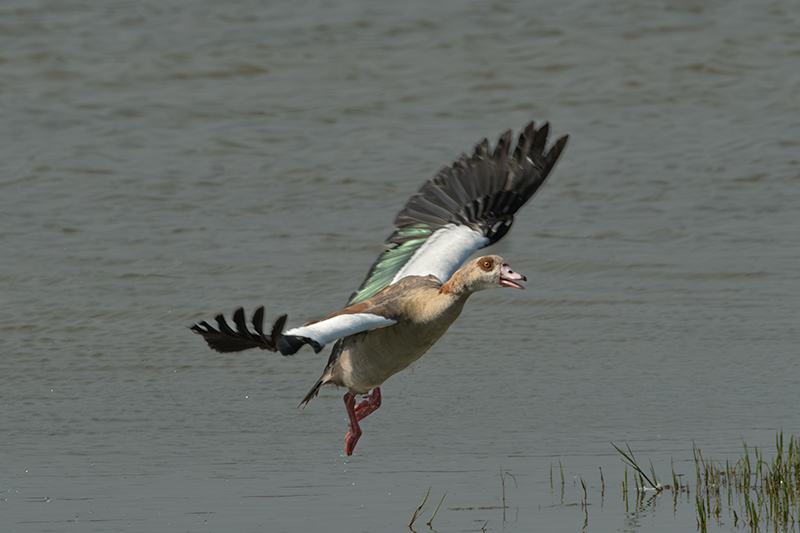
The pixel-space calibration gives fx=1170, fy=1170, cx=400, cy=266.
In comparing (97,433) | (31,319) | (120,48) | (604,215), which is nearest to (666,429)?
(97,433)

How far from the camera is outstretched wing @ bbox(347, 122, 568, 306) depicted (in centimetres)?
734

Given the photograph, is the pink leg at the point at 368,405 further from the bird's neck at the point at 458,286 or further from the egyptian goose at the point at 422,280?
the bird's neck at the point at 458,286

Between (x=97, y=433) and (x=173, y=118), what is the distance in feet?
32.1

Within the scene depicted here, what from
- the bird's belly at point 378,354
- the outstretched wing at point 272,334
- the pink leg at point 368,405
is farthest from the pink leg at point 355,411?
the outstretched wing at point 272,334

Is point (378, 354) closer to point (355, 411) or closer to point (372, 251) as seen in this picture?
point (355, 411)

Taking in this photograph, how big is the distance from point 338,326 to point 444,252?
1.81 meters

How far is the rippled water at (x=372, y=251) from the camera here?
21.0 ft

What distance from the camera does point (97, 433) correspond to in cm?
728

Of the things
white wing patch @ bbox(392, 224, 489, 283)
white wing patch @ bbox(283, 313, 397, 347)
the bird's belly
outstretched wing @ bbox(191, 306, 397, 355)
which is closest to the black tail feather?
outstretched wing @ bbox(191, 306, 397, 355)

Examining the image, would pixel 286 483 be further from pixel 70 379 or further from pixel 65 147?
pixel 65 147

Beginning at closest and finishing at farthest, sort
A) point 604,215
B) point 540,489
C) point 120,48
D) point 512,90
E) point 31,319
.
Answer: point 540,489, point 31,319, point 604,215, point 512,90, point 120,48

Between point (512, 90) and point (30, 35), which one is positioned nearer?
point (512, 90)

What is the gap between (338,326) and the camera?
224 inches

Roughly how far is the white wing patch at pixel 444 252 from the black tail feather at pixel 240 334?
2.03m
